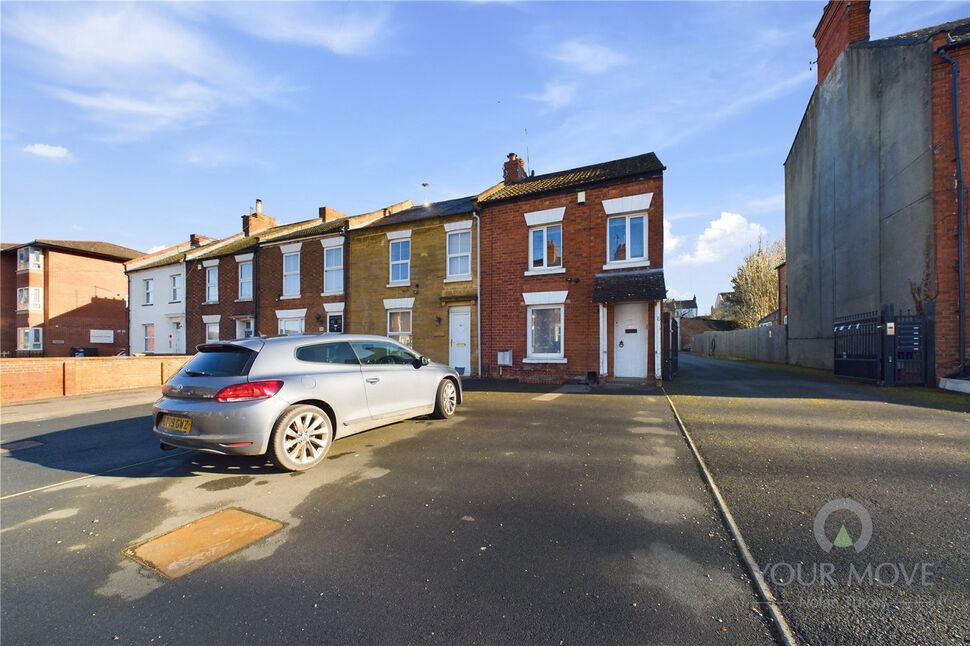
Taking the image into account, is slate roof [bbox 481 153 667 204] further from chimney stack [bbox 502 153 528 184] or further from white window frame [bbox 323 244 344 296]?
white window frame [bbox 323 244 344 296]

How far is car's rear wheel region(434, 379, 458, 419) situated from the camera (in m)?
7.22

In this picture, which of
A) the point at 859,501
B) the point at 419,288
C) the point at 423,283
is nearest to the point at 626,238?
the point at 423,283

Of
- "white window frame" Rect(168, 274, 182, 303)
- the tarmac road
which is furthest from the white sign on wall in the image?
the tarmac road

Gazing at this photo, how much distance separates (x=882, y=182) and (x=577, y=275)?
10.6 m

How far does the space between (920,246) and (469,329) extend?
43.9ft

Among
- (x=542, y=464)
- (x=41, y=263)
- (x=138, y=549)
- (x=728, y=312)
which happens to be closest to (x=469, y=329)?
(x=542, y=464)

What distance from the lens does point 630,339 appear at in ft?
40.1

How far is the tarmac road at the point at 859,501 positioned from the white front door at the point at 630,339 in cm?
409

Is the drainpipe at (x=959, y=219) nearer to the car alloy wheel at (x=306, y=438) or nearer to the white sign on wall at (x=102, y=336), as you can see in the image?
the car alloy wheel at (x=306, y=438)

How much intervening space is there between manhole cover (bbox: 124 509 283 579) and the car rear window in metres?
1.67

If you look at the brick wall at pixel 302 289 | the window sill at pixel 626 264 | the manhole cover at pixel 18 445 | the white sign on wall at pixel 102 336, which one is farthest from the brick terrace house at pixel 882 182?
the white sign on wall at pixel 102 336

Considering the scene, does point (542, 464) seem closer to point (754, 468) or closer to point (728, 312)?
point (754, 468)

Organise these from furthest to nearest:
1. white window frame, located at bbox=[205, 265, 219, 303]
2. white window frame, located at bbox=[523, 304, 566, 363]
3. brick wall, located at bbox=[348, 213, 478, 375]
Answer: white window frame, located at bbox=[205, 265, 219, 303]
brick wall, located at bbox=[348, 213, 478, 375]
white window frame, located at bbox=[523, 304, 566, 363]

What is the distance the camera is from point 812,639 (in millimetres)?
2037
